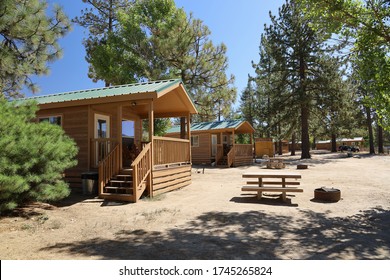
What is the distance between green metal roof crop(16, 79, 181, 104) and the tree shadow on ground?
4.68 m

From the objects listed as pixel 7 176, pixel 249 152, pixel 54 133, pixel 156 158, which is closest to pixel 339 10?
pixel 156 158

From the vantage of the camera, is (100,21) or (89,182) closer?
(89,182)

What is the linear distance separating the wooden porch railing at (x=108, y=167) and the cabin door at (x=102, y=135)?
0.92m

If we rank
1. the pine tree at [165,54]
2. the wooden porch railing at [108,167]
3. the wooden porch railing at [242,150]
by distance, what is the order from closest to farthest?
the wooden porch railing at [108,167] < the pine tree at [165,54] < the wooden porch railing at [242,150]

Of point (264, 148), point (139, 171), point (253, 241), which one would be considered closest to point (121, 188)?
point (139, 171)

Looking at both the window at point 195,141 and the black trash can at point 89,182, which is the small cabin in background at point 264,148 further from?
the black trash can at point 89,182

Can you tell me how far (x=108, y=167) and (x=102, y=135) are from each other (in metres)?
2.18

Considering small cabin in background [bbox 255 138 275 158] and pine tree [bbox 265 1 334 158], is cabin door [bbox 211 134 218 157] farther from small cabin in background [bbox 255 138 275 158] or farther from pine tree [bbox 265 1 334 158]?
small cabin in background [bbox 255 138 275 158]

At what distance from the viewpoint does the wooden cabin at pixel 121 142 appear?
26.5 feet

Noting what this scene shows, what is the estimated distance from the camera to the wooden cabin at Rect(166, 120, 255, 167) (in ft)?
68.9

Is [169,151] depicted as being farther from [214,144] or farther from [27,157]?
[214,144]

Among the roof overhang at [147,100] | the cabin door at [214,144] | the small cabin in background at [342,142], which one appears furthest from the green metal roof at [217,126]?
the small cabin in background at [342,142]

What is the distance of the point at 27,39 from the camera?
26.7 ft

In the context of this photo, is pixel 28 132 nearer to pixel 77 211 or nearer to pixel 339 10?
pixel 77 211
